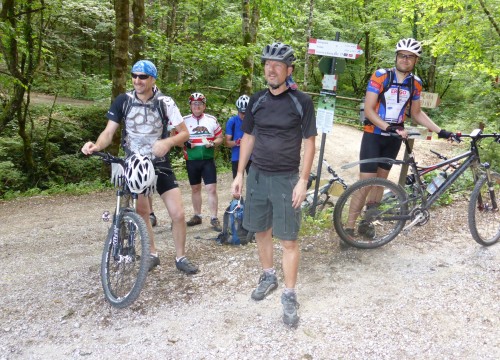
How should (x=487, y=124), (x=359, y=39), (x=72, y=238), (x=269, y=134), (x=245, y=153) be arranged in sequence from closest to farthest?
(x=269, y=134)
(x=245, y=153)
(x=72, y=238)
(x=487, y=124)
(x=359, y=39)

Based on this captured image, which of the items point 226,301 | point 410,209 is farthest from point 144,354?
point 410,209

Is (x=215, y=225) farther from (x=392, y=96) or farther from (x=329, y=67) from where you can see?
(x=392, y=96)

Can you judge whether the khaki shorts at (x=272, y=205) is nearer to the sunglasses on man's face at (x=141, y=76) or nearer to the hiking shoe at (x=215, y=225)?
the sunglasses on man's face at (x=141, y=76)

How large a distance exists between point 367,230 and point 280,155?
2189 millimetres

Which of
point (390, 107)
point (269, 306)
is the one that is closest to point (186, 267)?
point (269, 306)

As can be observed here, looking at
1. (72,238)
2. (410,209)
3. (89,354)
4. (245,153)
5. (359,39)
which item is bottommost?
(72,238)

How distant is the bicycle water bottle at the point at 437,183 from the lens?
486 cm

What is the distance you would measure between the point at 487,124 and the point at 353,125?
923 cm

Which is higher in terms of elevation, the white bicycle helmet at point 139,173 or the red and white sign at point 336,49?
the red and white sign at point 336,49

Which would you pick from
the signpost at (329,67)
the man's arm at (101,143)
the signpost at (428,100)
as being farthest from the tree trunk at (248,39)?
the man's arm at (101,143)

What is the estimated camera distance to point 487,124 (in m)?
11.7

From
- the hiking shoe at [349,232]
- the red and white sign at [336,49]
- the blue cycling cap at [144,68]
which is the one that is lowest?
the hiking shoe at [349,232]

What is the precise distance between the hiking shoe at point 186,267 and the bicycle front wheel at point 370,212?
178 centimetres

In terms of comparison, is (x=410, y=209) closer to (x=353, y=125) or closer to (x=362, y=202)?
(x=362, y=202)
